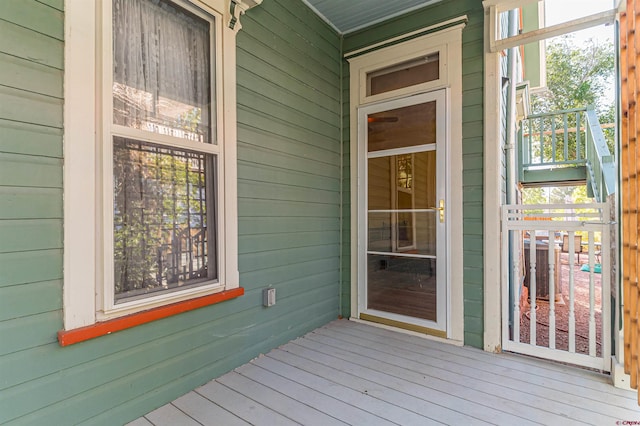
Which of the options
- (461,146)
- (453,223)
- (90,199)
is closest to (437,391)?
(453,223)

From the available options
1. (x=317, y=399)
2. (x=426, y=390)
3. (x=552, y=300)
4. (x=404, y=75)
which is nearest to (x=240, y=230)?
(x=317, y=399)

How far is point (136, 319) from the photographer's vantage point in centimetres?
165

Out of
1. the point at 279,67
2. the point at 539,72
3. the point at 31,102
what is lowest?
the point at 31,102

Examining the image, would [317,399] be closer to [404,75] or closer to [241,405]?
[241,405]

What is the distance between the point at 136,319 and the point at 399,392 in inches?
60.1

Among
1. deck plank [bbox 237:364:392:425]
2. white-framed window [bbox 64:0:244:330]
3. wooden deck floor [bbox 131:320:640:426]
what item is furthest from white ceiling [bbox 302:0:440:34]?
deck plank [bbox 237:364:392:425]

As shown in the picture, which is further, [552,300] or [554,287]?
[554,287]

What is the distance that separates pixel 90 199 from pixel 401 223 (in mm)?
2329

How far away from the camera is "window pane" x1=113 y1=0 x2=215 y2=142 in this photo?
5.41 ft

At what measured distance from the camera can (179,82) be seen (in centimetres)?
191

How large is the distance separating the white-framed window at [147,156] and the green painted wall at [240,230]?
0.08 meters

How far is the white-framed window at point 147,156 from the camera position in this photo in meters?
1.47

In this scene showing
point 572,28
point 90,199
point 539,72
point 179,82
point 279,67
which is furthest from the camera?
point 539,72

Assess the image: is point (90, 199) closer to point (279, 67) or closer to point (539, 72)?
point (279, 67)
